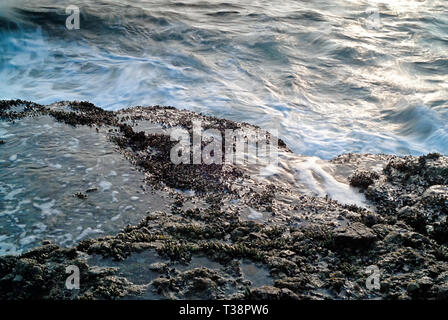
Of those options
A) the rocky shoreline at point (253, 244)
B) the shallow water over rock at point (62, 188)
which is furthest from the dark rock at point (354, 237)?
the shallow water over rock at point (62, 188)

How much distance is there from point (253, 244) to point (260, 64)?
44.8 feet

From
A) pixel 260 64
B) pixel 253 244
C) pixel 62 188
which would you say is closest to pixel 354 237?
pixel 253 244

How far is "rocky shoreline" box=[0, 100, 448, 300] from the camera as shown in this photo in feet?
17.5

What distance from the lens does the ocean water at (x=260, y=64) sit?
46.4 feet

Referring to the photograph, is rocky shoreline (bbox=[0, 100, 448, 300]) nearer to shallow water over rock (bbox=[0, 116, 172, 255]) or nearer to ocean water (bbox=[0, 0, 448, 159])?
shallow water over rock (bbox=[0, 116, 172, 255])

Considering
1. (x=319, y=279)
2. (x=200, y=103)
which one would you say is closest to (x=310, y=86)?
(x=200, y=103)

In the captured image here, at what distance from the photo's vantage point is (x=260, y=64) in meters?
18.4

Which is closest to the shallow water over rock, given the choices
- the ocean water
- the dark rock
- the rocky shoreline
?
the rocky shoreline

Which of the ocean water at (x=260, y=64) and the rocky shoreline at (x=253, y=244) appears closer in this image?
the rocky shoreline at (x=253, y=244)

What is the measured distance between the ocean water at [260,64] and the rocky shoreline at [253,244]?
4551 mm

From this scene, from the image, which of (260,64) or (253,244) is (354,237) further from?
(260,64)

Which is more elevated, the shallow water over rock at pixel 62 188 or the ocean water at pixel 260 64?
the ocean water at pixel 260 64

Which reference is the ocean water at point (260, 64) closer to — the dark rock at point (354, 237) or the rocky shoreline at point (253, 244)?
the rocky shoreline at point (253, 244)
